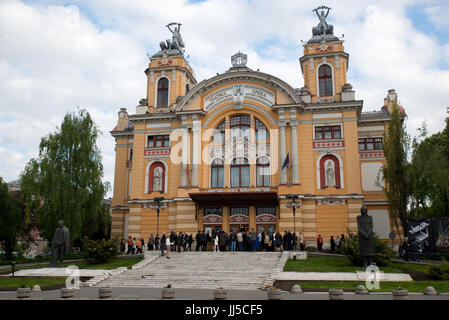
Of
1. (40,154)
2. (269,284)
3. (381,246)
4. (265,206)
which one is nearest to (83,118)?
(40,154)

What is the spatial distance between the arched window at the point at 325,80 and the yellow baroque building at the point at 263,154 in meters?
0.09

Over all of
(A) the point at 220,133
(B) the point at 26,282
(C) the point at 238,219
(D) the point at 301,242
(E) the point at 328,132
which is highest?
(A) the point at 220,133

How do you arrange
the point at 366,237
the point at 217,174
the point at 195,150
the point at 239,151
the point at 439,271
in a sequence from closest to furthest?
the point at 366,237 < the point at 439,271 < the point at 239,151 < the point at 195,150 < the point at 217,174

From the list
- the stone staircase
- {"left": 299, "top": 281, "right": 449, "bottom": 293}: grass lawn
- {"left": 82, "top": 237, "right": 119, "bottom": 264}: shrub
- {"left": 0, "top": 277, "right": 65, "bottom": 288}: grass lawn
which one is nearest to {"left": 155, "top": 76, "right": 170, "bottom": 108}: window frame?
{"left": 82, "top": 237, "right": 119, "bottom": 264}: shrub

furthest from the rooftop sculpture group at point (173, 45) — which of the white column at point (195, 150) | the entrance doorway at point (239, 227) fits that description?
the entrance doorway at point (239, 227)

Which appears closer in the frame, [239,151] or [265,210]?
[265,210]

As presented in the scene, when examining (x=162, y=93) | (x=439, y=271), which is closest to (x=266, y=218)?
(x=162, y=93)

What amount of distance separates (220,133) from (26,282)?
2120cm

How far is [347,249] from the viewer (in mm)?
23359

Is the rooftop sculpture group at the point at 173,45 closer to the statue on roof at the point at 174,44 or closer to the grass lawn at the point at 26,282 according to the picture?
the statue on roof at the point at 174,44

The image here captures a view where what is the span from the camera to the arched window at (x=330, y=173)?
113ft

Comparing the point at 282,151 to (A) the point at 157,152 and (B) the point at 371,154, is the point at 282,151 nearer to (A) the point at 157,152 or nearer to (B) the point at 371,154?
(B) the point at 371,154

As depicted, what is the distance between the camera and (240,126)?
123ft

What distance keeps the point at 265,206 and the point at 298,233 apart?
3.73 meters
